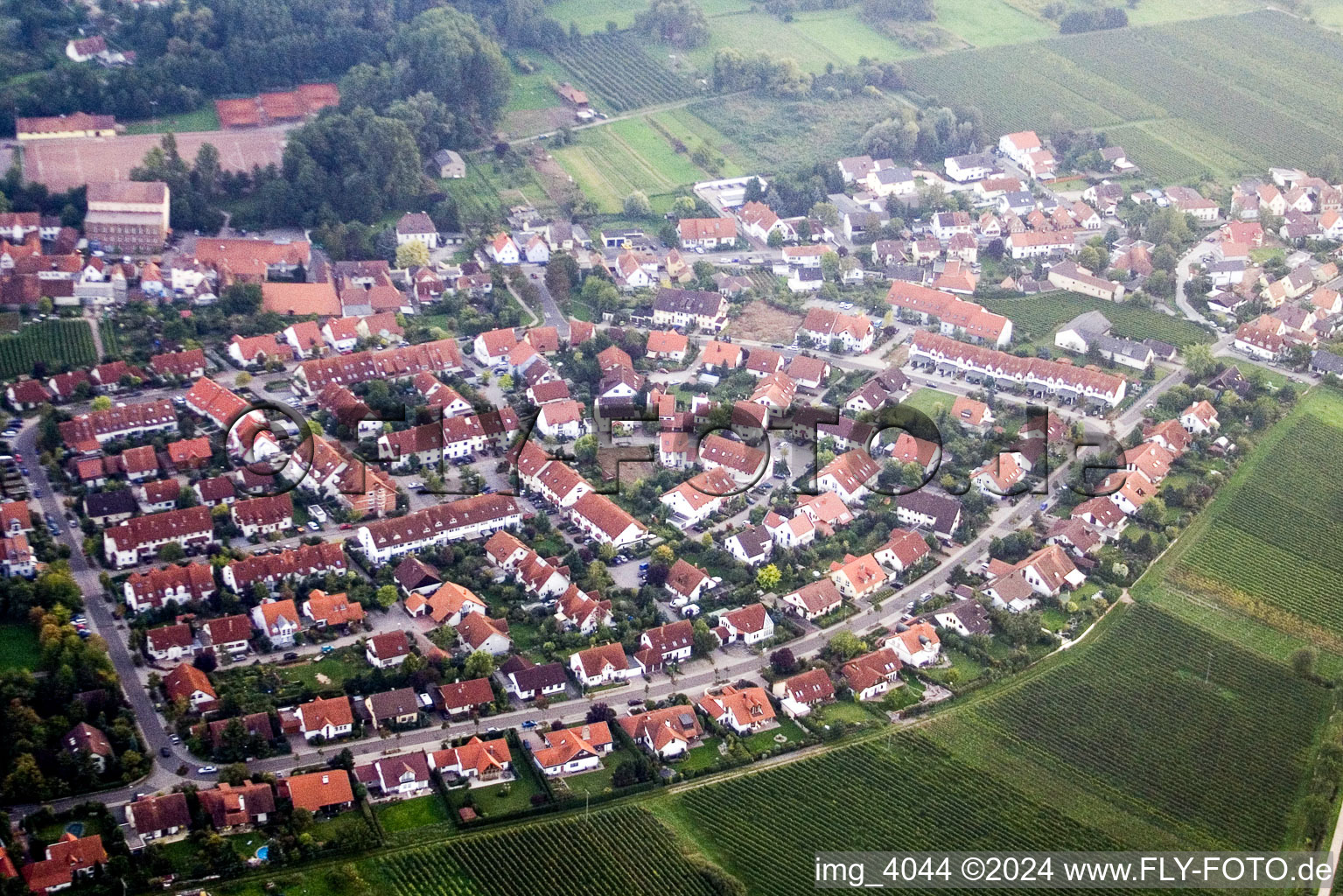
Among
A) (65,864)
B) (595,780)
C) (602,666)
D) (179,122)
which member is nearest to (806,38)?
(179,122)

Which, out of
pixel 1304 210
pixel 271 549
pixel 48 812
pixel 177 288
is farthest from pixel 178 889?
pixel 1304 210

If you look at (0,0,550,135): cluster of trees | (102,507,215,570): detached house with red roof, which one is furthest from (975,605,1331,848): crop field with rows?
(0,0,550,135): cluster of trees

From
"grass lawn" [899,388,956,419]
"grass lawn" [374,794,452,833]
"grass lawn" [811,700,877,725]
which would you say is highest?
"grass lawn" [374,794,452,833]

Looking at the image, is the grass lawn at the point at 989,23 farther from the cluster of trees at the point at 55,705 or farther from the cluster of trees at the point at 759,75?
the cluster of trees at the point at 55,705

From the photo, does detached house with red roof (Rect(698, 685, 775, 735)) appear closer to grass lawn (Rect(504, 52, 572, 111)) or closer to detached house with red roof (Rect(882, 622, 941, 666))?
detached house with red roof (Rect(882, 622, 941, 666))

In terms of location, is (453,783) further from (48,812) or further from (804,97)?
(804,97)
